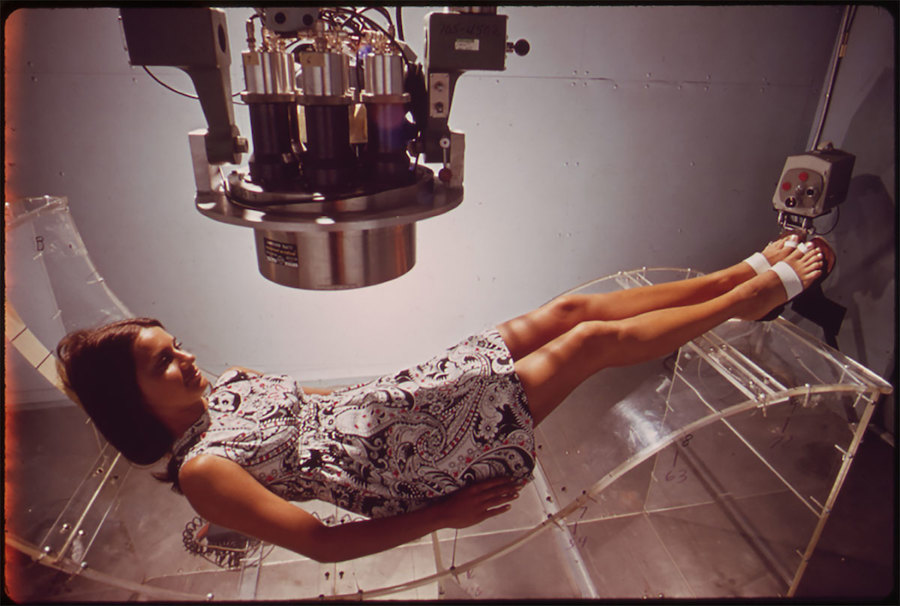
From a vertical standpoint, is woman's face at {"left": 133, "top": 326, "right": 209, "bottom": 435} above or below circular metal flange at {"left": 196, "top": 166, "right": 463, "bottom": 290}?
below

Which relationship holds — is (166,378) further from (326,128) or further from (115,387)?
(326,128)

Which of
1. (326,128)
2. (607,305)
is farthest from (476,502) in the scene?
(326,128)

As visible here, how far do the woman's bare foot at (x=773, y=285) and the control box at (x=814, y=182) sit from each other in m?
0.45

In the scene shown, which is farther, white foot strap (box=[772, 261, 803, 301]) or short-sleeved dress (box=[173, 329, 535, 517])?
white foot strap (box=[772, 261, 803, 301])

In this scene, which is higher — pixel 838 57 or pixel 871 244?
pixel 838 57

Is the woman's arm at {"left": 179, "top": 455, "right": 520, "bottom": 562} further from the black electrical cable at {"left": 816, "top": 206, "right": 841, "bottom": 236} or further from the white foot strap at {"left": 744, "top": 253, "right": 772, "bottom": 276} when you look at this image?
the black electrical cable at {"left": 816, "top": 206, "right": 841, "bottom": 236}

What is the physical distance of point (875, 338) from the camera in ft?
6.62

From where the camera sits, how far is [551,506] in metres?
A: 1.53

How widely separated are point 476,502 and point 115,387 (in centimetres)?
82

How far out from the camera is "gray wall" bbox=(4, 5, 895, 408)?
5.69 ft

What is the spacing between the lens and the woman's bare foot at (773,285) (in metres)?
1.33

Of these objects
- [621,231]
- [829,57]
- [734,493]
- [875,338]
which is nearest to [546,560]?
[734,493]

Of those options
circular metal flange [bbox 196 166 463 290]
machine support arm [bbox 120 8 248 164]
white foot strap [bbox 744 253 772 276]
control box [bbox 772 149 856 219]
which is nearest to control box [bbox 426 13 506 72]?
circular metal flange [bbox 196 166 463 290]

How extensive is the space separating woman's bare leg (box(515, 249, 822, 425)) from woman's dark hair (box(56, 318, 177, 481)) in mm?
851
